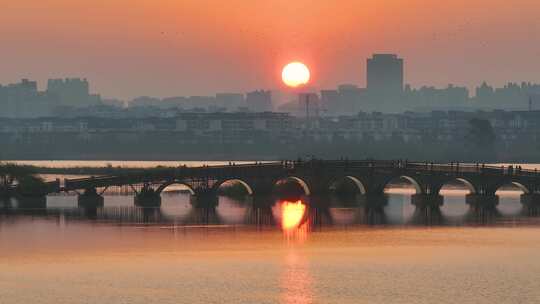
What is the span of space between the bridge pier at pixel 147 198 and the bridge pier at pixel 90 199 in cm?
345

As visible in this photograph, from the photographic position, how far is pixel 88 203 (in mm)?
129000

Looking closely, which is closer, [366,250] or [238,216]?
[366,250]

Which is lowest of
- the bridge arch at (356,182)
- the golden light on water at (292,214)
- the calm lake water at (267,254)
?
the calm lake water at (267,254)

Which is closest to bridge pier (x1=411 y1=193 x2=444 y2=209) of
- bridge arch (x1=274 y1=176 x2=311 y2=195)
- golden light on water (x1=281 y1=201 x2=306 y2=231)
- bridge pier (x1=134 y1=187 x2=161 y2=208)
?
bridge arch (x1=274 y1=176 x2=311 y2=195)

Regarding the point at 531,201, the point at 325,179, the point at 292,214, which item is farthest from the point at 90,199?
the point at 531,201

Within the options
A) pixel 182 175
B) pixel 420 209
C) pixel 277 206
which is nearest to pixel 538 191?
pixel 420 209

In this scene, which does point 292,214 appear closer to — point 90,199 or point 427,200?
point 427,200

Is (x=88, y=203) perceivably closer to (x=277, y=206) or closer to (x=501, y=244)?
(x=277, y=206)

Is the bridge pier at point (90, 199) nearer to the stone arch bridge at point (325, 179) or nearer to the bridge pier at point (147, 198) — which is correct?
the stone arch bridge at point (325, 179)

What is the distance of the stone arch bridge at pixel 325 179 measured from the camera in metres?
131

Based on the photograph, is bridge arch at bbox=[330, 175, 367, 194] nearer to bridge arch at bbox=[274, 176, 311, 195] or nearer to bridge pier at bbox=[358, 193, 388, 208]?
bridge pier at bbox=[358, 193, 388, 208]

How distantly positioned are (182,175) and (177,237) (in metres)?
27.2

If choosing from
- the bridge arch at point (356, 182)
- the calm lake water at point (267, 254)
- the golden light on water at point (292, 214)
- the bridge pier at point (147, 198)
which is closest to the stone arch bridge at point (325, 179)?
the bridge pier at point (147, 198)

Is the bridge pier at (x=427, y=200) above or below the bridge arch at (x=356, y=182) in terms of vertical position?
below
